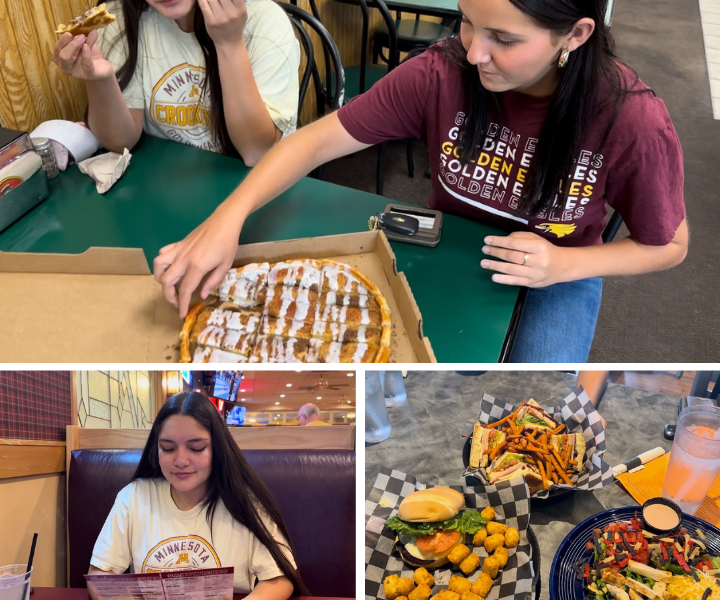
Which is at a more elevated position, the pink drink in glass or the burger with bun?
the pink drink in glass

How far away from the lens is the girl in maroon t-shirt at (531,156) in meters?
1.24

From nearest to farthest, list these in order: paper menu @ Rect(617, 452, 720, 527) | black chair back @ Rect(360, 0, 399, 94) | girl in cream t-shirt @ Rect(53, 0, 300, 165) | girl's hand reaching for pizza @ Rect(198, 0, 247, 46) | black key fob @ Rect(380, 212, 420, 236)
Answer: paper menu @ Rect(617, 452, 720, 527)
black key fob @ Rect(380, 212, 420, 236)
girl's hand reaching for pizza @ Rect(198, 0, 247, 46)
girl in cream t-shirt @ Rect(53, 0, 300, 165)
black chair back @ Rect(360, 0, 399, 94)

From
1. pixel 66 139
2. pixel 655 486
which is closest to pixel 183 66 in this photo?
pixel 66 139

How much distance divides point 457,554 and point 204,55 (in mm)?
1564

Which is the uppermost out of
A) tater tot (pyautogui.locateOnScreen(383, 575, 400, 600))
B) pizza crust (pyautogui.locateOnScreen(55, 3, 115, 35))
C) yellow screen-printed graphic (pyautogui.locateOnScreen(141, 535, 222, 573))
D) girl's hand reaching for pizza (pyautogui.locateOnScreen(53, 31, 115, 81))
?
pizza crust (pyautogui.locateOnScreen(55, 3, 115, 35))

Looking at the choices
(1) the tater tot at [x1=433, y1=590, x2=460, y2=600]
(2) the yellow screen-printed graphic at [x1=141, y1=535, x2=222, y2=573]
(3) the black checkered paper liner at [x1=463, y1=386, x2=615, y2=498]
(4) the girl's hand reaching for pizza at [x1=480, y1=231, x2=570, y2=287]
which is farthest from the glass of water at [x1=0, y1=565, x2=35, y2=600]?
(4) the girl's hand reaching for pizza at [x1=480, y1=231, x2=570, y2=287]

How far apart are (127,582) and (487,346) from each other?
77 centimetres

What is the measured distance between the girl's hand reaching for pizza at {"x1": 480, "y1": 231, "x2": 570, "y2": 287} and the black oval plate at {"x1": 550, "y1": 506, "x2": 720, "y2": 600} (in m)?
0.56

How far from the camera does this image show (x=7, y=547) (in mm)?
723

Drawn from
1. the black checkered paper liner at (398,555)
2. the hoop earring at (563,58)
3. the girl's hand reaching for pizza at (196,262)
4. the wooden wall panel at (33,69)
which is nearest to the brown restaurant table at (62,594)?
the black checkered paper liner at (398,555)

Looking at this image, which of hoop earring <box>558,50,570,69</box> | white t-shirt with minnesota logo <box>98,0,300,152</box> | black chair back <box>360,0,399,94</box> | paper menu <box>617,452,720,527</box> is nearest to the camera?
paper menu <box>617,452,720,527</box>

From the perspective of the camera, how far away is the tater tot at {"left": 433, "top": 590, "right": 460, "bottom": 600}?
2.69 feet

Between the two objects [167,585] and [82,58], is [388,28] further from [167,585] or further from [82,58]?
[167,585]

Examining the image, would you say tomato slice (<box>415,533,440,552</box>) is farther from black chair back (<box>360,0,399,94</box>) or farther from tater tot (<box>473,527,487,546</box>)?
black chair back (<box>360,0,399,94</box>)
